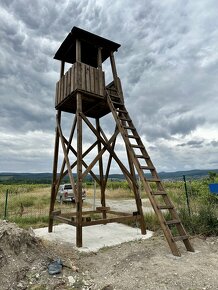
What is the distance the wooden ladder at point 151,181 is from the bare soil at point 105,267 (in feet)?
1.30

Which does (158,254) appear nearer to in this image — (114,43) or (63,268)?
(63,268)

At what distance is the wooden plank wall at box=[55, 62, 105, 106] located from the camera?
7621 millimetres

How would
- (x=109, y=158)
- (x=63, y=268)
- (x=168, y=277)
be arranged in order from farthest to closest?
(x=109, y=158)
(x=63, y=268)
(x=168, y=277)

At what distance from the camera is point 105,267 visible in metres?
4.84

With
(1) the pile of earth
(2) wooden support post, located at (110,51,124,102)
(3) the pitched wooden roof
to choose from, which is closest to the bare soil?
(1) the pile of earth

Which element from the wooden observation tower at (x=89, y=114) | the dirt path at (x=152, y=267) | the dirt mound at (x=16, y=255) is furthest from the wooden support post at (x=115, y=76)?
the dirt mound at (x=16, y=255)

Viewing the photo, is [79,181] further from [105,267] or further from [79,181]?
[105,267]

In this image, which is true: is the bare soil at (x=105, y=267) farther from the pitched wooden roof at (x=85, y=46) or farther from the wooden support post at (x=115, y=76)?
the pitched wooden roof at (x=85, y=46)

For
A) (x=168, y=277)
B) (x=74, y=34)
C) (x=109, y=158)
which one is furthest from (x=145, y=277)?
(x=74, y=34)

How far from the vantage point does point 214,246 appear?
5.96 meters

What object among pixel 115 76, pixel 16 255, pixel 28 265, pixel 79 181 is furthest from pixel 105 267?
pixel 115 76

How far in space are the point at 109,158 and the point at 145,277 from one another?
4.98 metres

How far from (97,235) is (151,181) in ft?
9.22

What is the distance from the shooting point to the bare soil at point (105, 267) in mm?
3939
